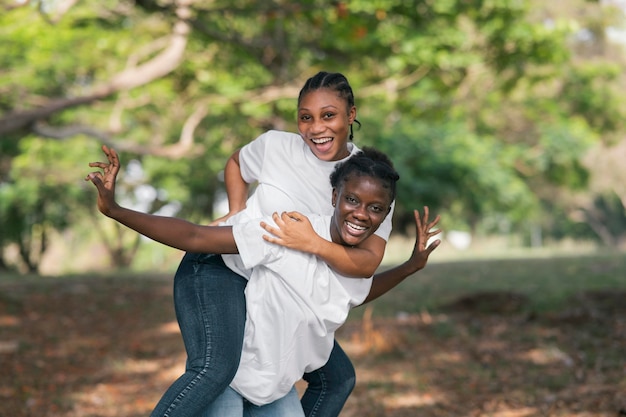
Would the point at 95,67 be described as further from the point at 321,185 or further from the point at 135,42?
the point at 321,185

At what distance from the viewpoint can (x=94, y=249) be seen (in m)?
30.1

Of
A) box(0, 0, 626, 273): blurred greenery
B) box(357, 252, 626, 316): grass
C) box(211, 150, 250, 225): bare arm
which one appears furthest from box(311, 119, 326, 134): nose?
box(357, 252, 626, 316): grass

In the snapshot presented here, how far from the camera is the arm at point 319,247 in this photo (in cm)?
261

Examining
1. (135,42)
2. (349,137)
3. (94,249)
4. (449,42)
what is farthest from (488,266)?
(94,249)

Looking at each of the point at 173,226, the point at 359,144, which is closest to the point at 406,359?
the point at 173,226

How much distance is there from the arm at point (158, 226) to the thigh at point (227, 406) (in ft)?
1.73

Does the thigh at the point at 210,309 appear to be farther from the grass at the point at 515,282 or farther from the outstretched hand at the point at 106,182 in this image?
the grass at the point at 515,282

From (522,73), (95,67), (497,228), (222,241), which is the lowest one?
(497,228)

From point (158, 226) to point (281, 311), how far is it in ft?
1.67

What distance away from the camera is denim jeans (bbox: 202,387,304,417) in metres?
2.74

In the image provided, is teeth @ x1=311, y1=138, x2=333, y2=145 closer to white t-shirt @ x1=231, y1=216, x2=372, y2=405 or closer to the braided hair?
the braided hair

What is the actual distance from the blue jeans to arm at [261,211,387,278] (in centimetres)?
28

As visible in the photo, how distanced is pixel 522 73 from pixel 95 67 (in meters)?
9.12

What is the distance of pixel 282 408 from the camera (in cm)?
288
